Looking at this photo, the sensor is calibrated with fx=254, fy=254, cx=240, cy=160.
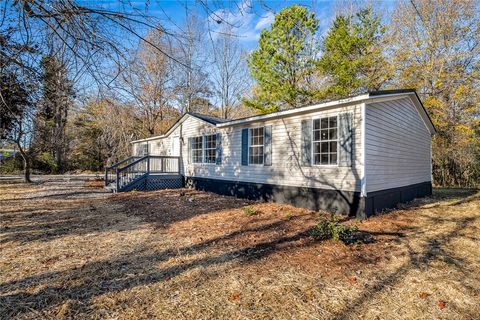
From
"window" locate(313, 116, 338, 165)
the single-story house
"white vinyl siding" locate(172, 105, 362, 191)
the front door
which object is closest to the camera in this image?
the single-story house

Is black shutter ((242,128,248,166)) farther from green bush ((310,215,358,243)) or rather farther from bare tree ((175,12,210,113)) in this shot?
green bush ((310,215,358,243))

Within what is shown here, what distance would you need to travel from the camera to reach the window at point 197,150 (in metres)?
12.9

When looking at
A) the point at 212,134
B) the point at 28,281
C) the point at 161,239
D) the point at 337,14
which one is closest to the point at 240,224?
the point at 161,239

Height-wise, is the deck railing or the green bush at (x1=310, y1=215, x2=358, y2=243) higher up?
the deck railing

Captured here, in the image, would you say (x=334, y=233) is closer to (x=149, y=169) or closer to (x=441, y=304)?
(x=441, y=304)

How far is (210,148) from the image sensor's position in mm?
12211

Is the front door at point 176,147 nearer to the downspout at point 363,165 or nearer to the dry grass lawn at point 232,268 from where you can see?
the dry grass lawn at point 232,268

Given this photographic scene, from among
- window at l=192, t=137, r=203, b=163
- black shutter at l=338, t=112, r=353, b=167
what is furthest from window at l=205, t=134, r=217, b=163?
black shutter at l=338, t=112, r=353, b=167

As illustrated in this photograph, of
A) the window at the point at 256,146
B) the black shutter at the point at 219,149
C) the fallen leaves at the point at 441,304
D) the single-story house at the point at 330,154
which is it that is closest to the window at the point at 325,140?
the single-story house at the point at 330,154

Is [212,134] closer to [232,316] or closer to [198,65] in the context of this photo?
[198,65]

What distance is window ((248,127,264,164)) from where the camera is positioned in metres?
9.59

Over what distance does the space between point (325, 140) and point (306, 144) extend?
0.63m

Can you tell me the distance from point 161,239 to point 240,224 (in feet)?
6.35

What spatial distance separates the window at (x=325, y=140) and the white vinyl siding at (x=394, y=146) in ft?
2.83
